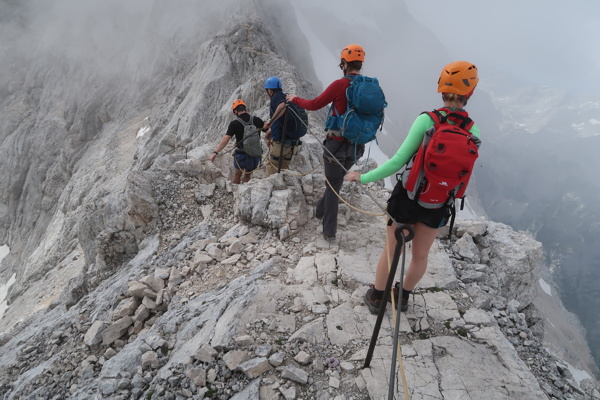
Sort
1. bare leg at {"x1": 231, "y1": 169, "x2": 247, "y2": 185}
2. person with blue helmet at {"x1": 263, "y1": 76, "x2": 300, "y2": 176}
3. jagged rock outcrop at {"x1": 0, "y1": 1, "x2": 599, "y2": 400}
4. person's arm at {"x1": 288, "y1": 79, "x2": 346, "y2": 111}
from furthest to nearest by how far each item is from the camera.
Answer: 1. bare leg at {"x1": 231, "y1": 169, "x2": 247, "y2": 185}
2. person with blue helmet at {"x1": 263, "y1": 76, "x2": 300, "y2": 176}
3. person's arm at {"x1": 288, "y1": 79, "x2": 346, "y2": 111}
4. jagged rock outcrop at {"x1": 0, "y1": 1, "x2": 599, "y2": 400}

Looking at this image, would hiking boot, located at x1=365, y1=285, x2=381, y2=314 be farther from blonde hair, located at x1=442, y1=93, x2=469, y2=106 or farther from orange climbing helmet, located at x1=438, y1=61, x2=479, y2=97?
orange climbing helmet, located at x1=438, y1=61, x2=479, y2=97

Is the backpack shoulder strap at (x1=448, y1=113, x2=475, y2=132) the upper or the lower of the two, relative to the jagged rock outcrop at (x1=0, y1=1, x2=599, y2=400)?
upper

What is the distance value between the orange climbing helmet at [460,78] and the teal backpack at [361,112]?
1622 mm

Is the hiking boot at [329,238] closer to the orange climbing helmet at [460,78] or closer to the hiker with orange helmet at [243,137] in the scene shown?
the hiker with orange helmet at [243,137]

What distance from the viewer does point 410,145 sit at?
3340 mm

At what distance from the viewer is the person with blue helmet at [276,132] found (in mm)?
7459

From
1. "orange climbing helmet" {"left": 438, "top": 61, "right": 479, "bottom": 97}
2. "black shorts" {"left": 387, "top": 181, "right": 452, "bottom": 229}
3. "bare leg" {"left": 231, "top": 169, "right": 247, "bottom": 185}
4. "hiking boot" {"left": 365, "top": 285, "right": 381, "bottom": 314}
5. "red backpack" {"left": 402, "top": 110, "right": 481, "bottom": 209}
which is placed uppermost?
"orange climbing helmet" {"left": 438, "top": 61, "right": 479, "bottom": 97}

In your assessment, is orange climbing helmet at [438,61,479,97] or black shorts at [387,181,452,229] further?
black shorts at [387,181,452,229]

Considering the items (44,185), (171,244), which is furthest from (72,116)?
(171,244)

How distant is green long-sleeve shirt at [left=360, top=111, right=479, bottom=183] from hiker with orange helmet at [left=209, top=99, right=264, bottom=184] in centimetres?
514

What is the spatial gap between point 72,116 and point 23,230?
16071 millimetres

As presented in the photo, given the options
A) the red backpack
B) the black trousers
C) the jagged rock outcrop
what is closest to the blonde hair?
the red backpack

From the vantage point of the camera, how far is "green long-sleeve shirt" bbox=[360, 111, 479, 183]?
10.7 ft

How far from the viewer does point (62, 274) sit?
1694 centimetres
